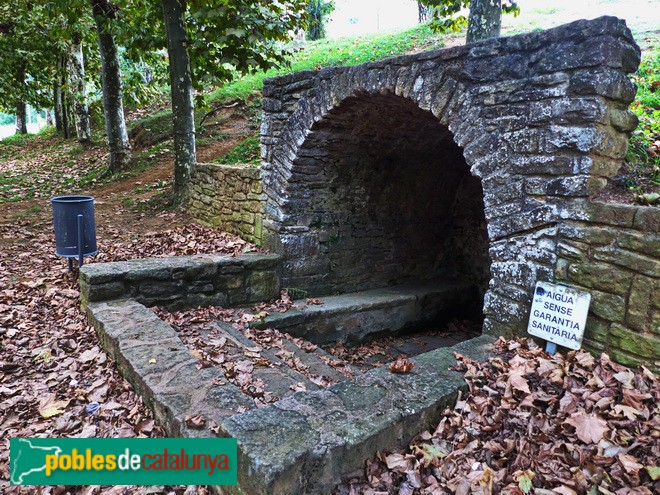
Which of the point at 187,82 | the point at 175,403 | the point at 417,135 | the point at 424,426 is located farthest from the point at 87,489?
the point at 187,82

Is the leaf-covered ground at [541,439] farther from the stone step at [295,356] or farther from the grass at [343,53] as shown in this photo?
the grass at [343,53]

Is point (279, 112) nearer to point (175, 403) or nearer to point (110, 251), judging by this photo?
point (110, 251)

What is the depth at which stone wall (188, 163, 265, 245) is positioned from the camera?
20.6 ft

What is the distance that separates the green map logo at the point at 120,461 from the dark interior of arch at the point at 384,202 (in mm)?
3483

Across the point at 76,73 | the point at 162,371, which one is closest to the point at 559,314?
the point at 162,371

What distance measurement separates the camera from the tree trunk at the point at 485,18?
242 inches

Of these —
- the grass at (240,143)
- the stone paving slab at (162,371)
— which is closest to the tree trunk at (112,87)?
the grass at (240,143)

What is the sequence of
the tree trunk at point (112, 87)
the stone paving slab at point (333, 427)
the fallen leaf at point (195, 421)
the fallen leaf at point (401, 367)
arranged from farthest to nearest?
1. the tree trunk at point (112, 87)
2. the fallen leaf at point (401, 367)
3. the fallen leaf at point (195, 421)
4. the stone paving slab at point (333, 427)

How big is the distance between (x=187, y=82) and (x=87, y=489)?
271 inches

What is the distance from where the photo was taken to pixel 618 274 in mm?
3037

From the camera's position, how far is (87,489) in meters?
2.57

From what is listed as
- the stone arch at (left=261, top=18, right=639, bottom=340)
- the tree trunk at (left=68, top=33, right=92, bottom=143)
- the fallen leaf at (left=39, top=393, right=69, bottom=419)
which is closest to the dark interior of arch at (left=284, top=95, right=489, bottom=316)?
the stone arch at (left=261, top=18, right=639, bottom=340)

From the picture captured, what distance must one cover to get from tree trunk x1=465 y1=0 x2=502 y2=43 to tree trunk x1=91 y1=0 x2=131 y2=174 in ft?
23.3

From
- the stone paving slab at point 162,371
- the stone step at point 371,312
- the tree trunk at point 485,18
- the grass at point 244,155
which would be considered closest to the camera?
the stone paving slab at point 162,371
